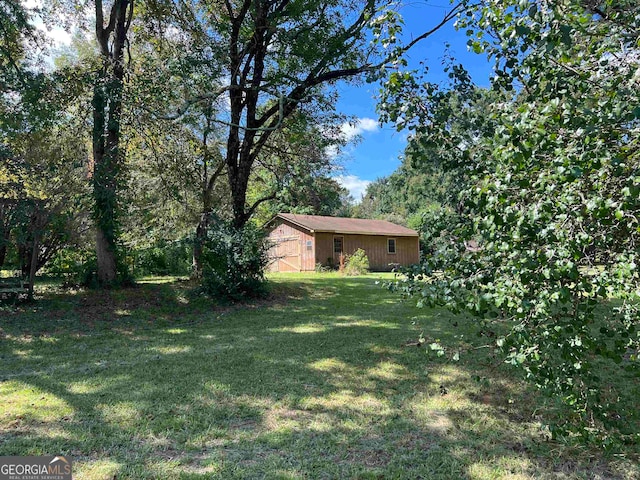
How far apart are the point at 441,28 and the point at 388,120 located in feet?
18.6

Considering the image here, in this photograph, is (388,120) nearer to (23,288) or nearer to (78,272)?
(23,288)

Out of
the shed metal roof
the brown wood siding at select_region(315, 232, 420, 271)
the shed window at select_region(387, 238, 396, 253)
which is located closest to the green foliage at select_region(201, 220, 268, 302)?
the shed metal roof

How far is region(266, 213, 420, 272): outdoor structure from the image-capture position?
2058cm

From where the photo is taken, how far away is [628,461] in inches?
105

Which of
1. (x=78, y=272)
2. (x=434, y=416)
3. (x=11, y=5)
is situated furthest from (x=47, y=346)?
(x=11, y=5)

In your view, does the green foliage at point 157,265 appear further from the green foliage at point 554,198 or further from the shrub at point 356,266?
the green foliage at point 554,198

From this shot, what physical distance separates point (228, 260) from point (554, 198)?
25.7 feet

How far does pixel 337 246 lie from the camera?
69.7 ft

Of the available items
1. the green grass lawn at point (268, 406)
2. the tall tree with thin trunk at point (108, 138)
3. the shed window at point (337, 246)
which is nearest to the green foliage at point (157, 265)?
the tall tree with thin trunk at point (108, 138)

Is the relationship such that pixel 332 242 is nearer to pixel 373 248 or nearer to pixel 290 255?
pixel 290 255

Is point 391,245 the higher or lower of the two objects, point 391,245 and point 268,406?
the higher

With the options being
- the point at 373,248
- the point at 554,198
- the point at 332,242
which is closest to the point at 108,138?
the point at 554,198

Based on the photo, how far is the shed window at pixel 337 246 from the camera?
2112 cm

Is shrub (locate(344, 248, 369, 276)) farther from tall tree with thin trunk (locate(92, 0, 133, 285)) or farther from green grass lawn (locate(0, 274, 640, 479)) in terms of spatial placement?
green grass lawn (locate(0, 274, 640, 479))
